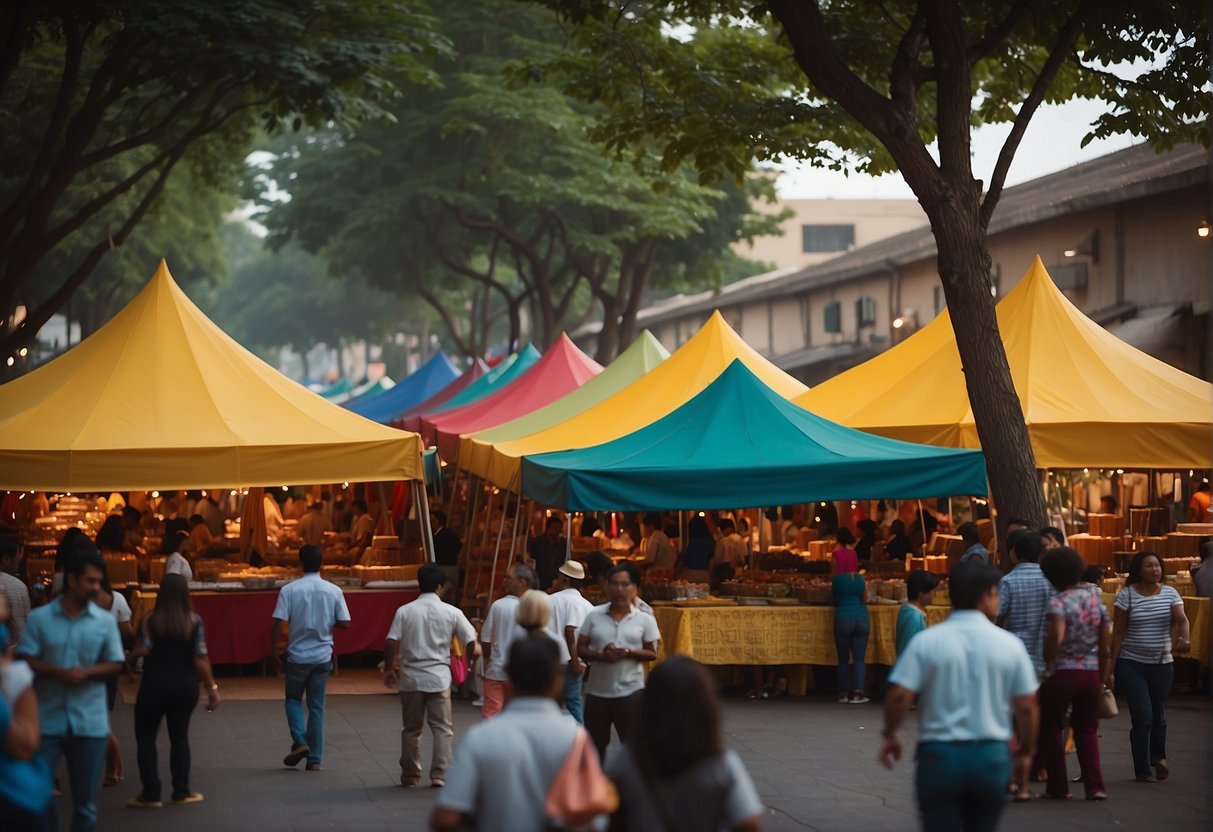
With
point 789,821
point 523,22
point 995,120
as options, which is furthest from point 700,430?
point 523,22

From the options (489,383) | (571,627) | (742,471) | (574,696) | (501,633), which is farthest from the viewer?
(489,383)

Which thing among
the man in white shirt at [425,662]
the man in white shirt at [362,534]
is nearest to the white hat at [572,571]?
the man in white shirt at [425,662]

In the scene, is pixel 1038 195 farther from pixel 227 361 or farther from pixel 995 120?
pixel 227 361

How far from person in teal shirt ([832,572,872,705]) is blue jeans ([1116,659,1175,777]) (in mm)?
3811

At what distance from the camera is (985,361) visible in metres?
12.9

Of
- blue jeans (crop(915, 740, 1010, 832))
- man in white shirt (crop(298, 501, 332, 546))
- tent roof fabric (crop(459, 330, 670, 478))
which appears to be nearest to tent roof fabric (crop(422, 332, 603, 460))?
tent roof fabric (crop(459, 330, 670, 478))

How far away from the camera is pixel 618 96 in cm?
1612

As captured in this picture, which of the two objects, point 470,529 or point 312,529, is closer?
point 312,529

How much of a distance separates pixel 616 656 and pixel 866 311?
92.8ft

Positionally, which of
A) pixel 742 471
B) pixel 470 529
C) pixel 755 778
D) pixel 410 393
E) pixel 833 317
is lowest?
pixel 755 778

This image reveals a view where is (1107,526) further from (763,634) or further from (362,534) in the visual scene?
(362,534)

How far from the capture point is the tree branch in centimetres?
1280

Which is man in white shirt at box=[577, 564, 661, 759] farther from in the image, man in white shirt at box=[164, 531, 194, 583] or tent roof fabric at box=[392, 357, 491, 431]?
tent roof fabric at box=[392, 357, 491, 431]

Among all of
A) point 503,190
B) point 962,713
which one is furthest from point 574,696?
point 503,190
